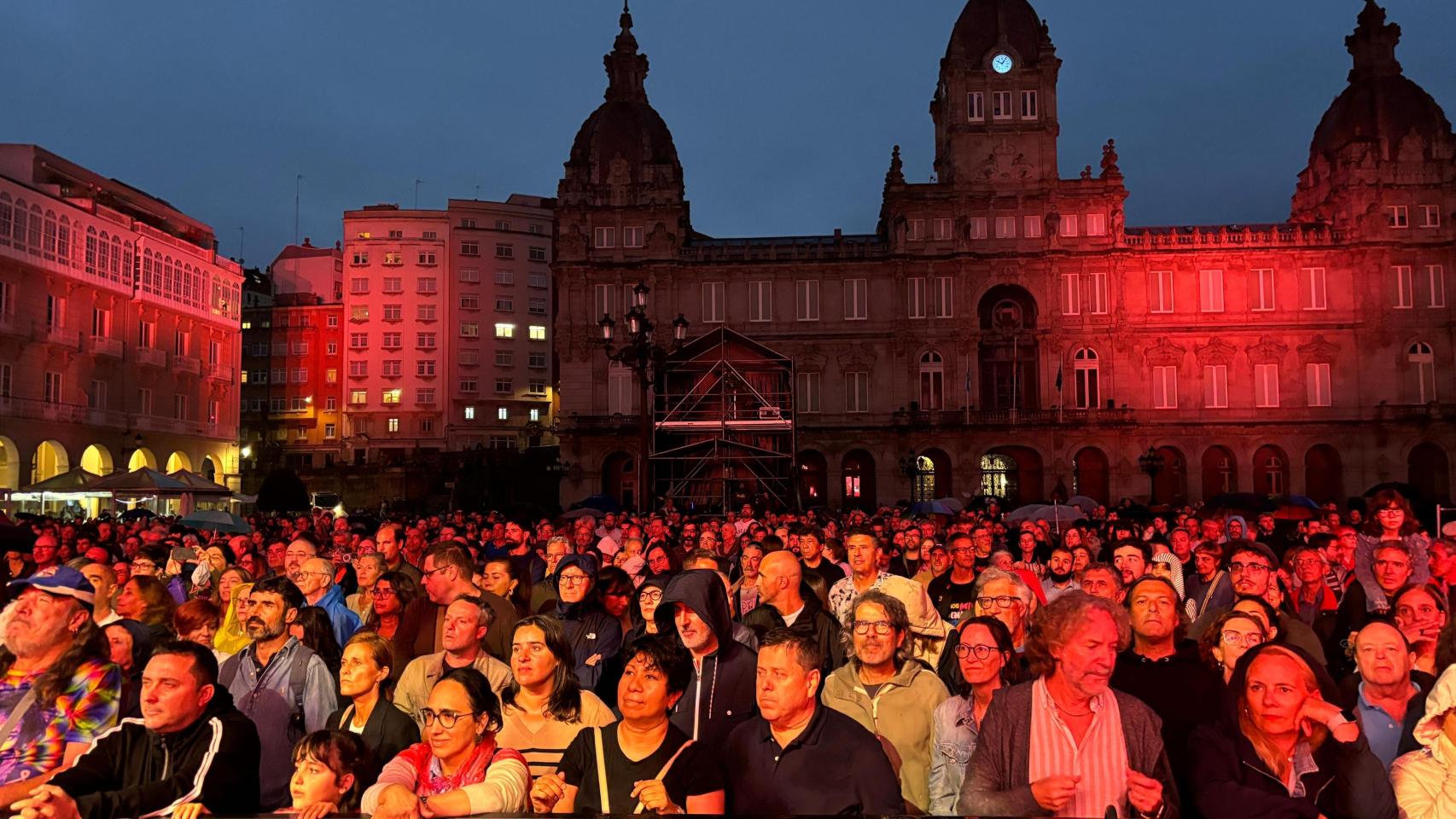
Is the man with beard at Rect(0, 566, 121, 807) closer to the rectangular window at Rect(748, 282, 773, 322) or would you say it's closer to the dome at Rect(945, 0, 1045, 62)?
the rectangular window at Rect(748, 282, 773, 322)

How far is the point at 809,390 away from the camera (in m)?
52.9

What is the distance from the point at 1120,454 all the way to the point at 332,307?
4810 centimetres

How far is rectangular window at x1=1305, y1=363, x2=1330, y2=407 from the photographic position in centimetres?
5203

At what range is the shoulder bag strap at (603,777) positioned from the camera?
15.1ft

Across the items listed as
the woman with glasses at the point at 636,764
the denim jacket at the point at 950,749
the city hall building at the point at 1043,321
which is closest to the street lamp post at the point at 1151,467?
the city hall building at the point at 1043,321

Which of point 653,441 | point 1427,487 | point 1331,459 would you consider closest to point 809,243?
point 653,441

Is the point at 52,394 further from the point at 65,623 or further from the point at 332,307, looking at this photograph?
the point at 65,623

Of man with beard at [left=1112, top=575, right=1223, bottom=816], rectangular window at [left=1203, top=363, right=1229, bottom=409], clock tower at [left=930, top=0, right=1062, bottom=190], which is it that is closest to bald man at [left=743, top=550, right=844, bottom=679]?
man with beard at [left=1112, top=575, right=1223, bottom=816]

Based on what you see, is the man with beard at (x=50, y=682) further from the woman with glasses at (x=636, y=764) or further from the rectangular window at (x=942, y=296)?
the rectangular window at (x=942, y=296)

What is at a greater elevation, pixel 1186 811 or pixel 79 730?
pixel 79 730

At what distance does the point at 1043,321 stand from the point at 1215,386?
8390mm

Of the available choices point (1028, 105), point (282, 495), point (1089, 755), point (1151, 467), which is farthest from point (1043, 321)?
point (1089, 755)

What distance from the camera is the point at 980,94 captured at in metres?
52.6

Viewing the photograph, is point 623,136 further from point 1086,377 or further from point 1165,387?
point 1165,387
